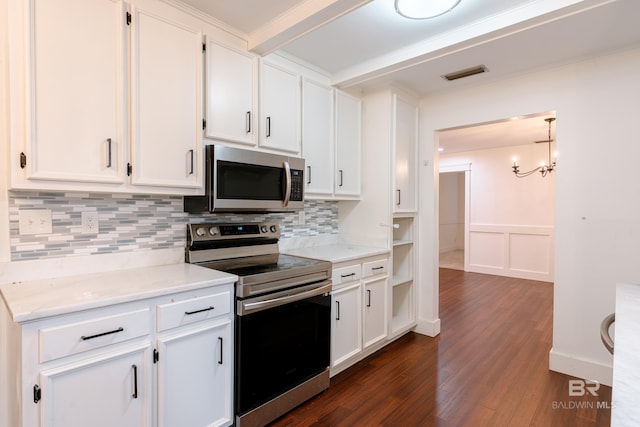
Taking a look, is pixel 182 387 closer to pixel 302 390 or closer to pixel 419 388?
pixel 302 390

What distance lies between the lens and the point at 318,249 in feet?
9.48

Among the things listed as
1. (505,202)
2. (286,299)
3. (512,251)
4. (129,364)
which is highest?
(505,202)

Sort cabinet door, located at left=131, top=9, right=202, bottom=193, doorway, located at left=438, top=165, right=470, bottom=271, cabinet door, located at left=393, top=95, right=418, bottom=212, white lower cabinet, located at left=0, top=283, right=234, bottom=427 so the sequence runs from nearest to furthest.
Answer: white lower cabinet, located at left=0, top=283, right=234, bottom=427, cabinet door, located at left=131, top=9, right=202, bottom=193, cabinet door, located at left=393, top=95, right=418, bottom=212, doorway, located at left=438, top=165, right=470, bottom=271

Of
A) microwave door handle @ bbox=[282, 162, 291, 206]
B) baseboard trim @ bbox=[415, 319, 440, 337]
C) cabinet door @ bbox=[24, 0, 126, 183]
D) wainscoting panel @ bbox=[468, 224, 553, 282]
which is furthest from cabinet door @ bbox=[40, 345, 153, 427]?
wainscoting panel @ bbox=[468, 224, 553, 282]

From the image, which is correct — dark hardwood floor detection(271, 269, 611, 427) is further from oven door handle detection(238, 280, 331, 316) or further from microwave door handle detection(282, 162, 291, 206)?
microwave door handle detection(282, 162, 291, 206)

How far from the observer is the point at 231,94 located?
209cm

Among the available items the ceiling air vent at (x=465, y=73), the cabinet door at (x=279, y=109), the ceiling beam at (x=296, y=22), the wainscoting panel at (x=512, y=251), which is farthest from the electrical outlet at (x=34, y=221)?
the wainscoting panel at (x=512, y=251)

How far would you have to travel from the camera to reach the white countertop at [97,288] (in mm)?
1218

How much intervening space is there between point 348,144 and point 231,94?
122 cm

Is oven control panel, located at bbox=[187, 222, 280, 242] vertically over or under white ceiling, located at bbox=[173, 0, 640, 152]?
under

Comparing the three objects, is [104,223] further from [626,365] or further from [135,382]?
[626,365]

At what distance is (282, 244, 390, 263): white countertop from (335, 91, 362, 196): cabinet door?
0.50 m

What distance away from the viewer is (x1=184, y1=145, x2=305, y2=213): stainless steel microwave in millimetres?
1959

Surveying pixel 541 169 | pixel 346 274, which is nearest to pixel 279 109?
pixel 346 274
